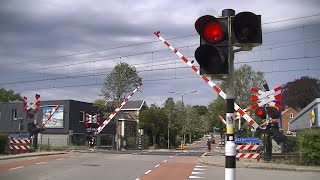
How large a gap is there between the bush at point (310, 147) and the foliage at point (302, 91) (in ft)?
206

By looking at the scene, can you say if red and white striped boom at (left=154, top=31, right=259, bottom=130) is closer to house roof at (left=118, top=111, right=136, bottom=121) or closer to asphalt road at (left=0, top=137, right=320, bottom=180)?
asphalt road at (left=0, top=137, right=320, bottom=180)

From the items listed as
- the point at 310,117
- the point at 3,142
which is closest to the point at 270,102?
the point at 310,117

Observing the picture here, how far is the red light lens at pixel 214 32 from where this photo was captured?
20.9ft

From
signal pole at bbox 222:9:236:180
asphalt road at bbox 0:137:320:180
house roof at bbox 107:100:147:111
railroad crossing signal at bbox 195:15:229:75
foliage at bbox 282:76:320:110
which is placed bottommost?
asphalt road at bbox 0:137:320:180

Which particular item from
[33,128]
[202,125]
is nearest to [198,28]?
[33,128]

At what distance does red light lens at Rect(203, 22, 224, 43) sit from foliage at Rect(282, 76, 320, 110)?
8154 centimetres

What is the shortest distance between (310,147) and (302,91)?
68110 mm

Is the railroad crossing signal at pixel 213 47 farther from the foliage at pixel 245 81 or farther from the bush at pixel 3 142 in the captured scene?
the foliage at pixel 245 81

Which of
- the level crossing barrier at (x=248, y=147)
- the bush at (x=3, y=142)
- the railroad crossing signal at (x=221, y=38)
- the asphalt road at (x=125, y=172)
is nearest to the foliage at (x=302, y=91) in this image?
the level crossing barrier at (x=248, y=147)

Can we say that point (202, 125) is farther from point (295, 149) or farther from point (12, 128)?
point (295, 149)

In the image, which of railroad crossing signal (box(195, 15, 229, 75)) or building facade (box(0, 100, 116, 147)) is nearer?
railroad crossing signal (box(195, 15, 229, 75))

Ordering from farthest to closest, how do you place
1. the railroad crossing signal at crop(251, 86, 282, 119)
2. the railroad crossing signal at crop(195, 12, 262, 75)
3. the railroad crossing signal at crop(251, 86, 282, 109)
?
the railroad crossing signal at crop(251, 86, 282, 109), the railroad crossing signal at crop(251, 86, 282, 119), the railroad crossing signal at crop(195, 12, 262, 75)

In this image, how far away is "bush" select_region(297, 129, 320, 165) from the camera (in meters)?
23.0

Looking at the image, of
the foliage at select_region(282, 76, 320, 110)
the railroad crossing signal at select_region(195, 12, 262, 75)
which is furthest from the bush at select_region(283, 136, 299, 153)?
the foliage at select_region(282, 76, 320, 110)
